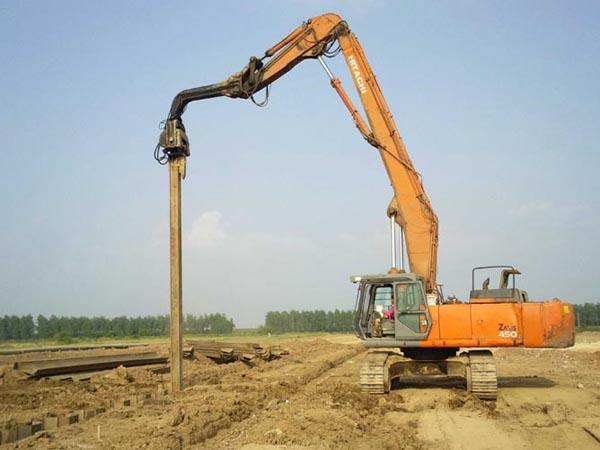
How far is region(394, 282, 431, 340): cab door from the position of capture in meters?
13.4

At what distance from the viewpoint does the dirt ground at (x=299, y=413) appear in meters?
9.00

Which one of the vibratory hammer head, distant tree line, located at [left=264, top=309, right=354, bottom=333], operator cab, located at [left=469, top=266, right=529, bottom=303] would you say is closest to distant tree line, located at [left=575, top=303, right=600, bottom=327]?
distant tree line, located at [left=264, top=309, right=354, bottom=333]

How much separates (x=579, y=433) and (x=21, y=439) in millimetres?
8578

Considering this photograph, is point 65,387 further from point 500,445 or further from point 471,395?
point 500,445

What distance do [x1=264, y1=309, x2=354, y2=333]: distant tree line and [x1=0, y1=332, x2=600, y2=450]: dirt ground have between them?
81.0 metres

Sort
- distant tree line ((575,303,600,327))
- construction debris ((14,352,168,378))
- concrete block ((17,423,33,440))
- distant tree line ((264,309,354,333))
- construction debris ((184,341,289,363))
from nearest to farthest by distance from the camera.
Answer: concrete block ((17,423,33,440)) < construction debris ((14,352,168,378)) < construction debris ((184,341,289,363)) < distant tree line ((575,303,600,327)) < distant tree line ((264,309,354,333))

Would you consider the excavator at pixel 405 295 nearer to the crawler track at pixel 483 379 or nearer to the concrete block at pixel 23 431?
the crawler track at pixel 483 379

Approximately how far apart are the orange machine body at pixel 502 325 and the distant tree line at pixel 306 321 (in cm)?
8579

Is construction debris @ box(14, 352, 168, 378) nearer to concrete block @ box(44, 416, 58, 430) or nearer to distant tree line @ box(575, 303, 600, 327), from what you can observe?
concrete block @ box(44, 416, 58, 430)

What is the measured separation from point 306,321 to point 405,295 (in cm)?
9036

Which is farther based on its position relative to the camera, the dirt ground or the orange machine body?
the orange machine body

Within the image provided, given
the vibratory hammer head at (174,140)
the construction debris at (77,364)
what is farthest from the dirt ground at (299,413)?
A: the vibratory hammer head at (174,140)

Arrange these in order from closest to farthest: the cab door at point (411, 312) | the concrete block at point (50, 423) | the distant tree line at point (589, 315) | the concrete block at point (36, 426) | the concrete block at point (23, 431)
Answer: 1. the concrete block at point (23, 431)
2. the concrete block at point (36, 426)
3. the concrete block at point (50, 423)
4. the cab door at point (411, 312)
5. the distant tree line at point (589, 315)

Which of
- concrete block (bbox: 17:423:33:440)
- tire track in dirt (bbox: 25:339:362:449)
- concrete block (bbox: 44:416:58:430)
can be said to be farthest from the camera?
concrete block (bbox: 44:416:58:430)
